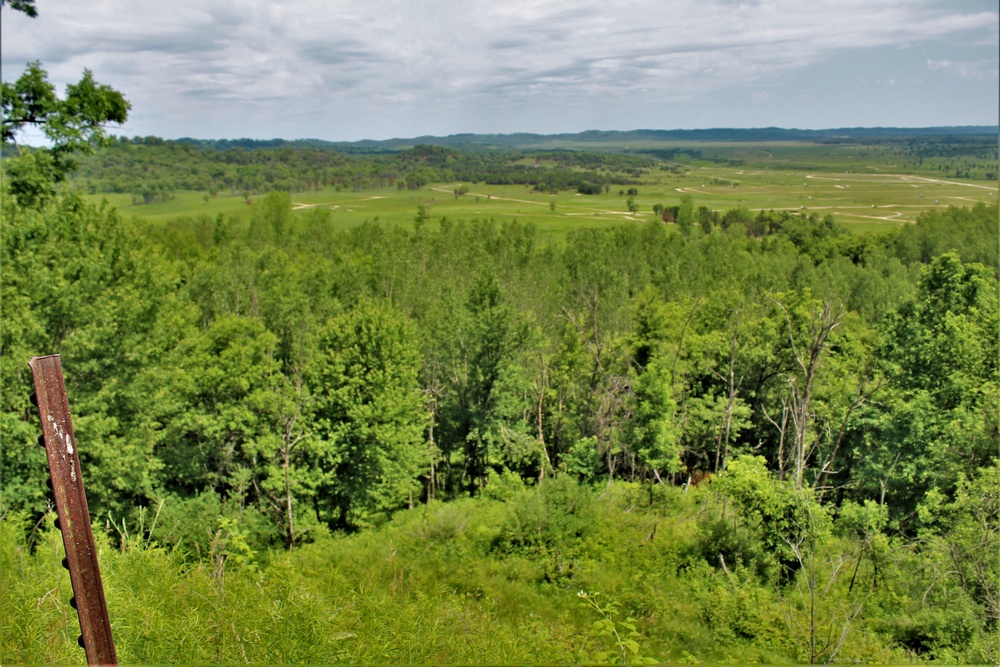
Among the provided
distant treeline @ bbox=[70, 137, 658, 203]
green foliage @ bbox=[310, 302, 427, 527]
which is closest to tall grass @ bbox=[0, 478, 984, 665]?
green foliage @ bbox=[310, 302, 427, 527]

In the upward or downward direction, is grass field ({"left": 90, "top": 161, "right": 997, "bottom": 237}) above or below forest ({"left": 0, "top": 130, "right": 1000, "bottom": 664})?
above

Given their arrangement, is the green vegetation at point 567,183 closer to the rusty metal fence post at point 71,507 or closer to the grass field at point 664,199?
the grass field at point 664,199

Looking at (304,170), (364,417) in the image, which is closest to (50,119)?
(364,417)

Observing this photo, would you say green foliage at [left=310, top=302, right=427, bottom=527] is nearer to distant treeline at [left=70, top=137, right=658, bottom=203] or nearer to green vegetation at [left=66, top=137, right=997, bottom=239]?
green vegetation at [left=66, top=137, right=997, bottom=239]

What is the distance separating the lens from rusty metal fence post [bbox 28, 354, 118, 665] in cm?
273

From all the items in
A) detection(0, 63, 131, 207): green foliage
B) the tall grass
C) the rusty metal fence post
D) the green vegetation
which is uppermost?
the green vegetation

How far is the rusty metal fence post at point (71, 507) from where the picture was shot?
2.73 meters

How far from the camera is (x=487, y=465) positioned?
28516 mm

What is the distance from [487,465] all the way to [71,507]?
26248 millimetres

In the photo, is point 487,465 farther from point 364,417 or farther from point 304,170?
point 304,170

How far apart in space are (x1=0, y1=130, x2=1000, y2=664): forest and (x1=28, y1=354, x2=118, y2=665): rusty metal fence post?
97.5 inches

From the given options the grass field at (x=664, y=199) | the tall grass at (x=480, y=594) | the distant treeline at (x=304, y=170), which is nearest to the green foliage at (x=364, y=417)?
the tall grass at (x=480, y=594)

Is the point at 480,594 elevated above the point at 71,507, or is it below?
below

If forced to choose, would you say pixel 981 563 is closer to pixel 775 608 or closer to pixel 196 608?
pixel 775 608
